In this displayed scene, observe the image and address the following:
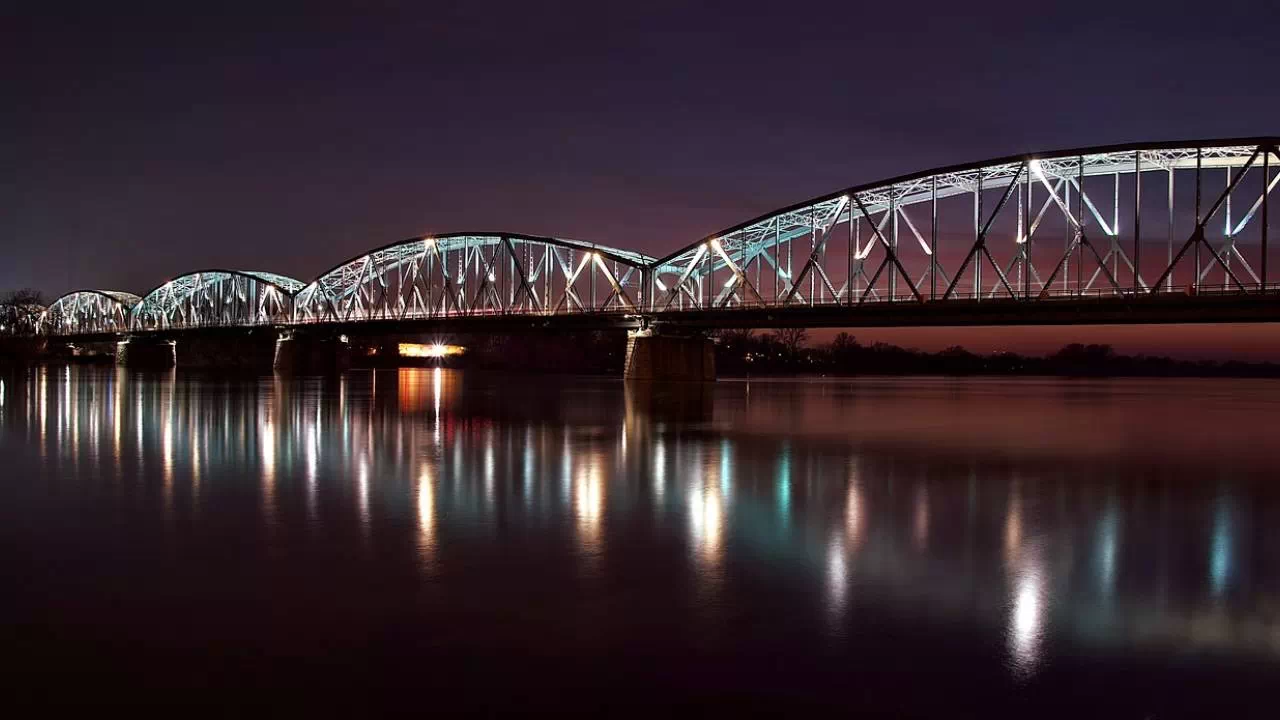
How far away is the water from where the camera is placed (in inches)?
292

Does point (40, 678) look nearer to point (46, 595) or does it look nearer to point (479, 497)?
point (46, 595)

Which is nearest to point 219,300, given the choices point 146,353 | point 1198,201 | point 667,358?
point 146,353

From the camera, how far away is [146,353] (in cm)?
17550

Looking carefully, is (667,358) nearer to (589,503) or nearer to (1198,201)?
(1198,201)

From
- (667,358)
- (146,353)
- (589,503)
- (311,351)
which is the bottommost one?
(589,503)

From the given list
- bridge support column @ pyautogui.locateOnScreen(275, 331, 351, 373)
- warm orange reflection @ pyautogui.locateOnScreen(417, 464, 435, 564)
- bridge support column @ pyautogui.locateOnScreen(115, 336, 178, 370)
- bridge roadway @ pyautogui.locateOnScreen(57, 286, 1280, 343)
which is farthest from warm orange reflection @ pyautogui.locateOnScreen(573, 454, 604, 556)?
bridge support column @ pyautogui.locateOnScreen(115, 336, 178, 370)

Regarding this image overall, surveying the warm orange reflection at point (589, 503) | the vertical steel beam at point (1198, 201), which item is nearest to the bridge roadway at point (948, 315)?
the vertical steel beam at point (1198, 201)

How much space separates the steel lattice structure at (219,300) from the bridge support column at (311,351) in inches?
923

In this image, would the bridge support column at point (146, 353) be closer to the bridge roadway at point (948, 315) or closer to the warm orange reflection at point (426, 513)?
the bridge roadway at point (948, 315)

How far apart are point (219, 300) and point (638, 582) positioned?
17949 cm

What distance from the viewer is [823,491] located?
17.7m

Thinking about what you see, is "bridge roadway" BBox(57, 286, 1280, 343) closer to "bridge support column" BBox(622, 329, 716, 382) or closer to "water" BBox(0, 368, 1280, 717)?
"bridge support column" BBox(622, 329, 716, 382)

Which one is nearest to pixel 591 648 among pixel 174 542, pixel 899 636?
pixel 899 636

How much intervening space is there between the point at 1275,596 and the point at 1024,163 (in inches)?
2541
